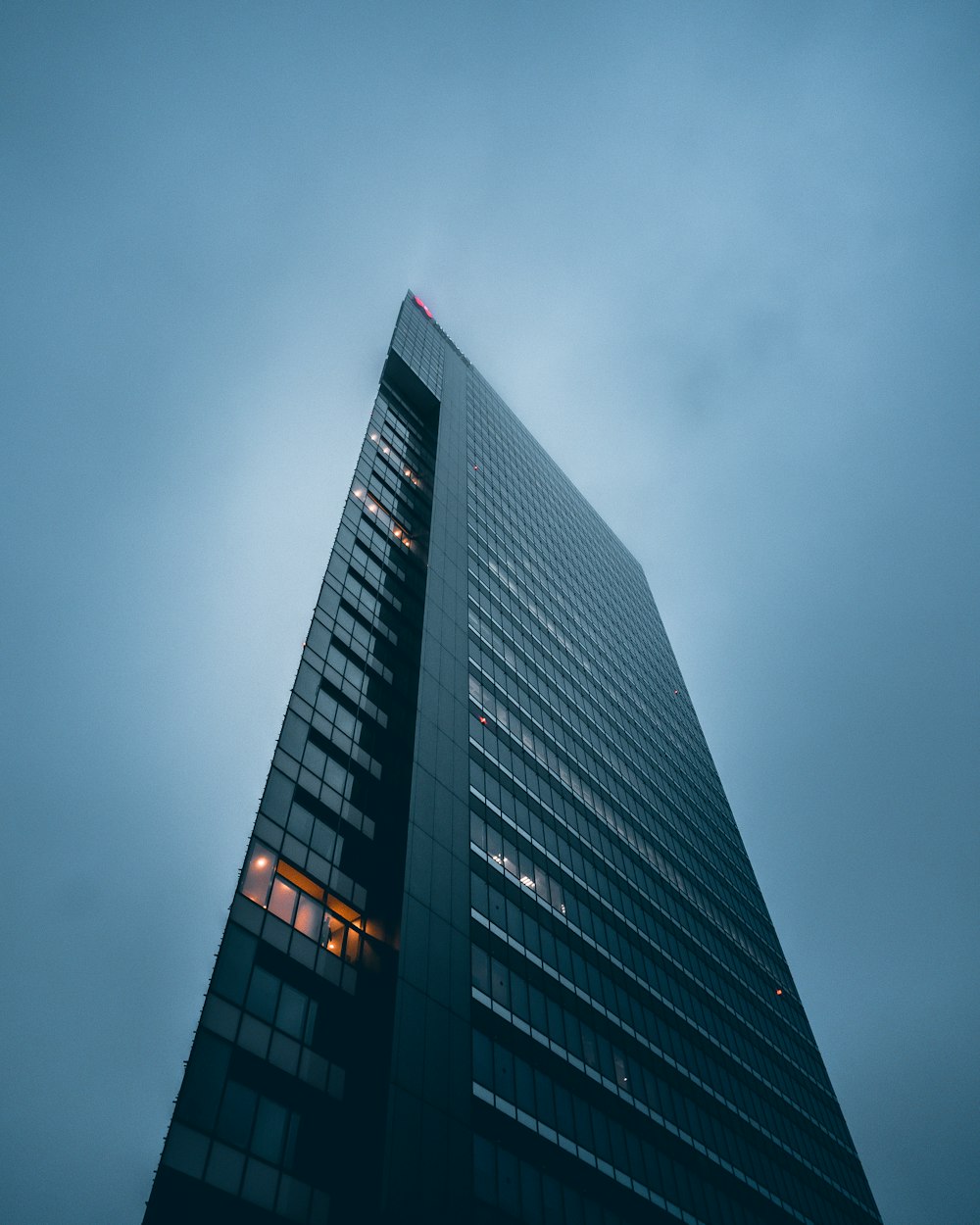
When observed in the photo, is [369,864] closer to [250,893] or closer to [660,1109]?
[250,893]

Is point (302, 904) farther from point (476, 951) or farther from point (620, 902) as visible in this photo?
point (620, 902)

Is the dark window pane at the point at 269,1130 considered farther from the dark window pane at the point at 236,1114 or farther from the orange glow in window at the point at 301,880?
Result: the orange glow in window at the point at 301,880

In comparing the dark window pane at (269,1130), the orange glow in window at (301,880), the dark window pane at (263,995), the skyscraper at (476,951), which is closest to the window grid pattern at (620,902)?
the skyscraper at (476,951)

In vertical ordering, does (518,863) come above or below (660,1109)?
above

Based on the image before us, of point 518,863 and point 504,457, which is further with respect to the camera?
point 504,457

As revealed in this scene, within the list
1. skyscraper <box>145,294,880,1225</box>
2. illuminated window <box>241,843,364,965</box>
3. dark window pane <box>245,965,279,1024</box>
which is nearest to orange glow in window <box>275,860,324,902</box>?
illuminated window <box>241,843,364,965</box>

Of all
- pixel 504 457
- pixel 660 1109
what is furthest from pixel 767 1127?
pixel 504 457

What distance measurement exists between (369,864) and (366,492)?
94.4ft

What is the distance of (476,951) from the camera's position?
101 ft

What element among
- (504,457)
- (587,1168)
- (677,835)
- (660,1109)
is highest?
(504,457)

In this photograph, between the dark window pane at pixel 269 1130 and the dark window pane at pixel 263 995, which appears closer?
the dark window pane at pixel 269 1130

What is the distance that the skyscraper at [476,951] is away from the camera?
74.7 ft

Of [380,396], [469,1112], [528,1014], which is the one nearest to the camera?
[469,1112]

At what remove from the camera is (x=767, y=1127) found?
148 ft
